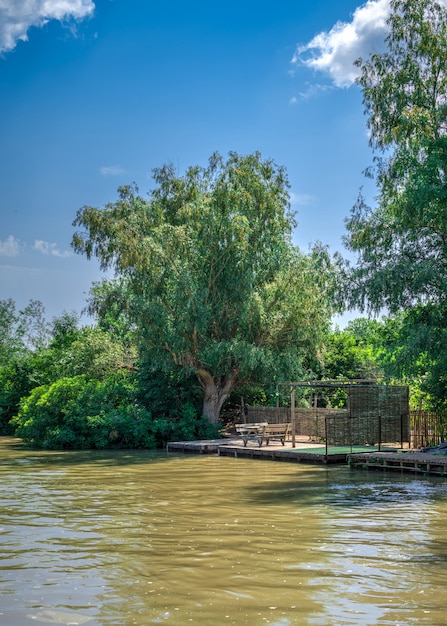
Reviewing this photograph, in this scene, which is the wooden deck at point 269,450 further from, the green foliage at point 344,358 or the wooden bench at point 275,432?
the green foliage at point 344,358

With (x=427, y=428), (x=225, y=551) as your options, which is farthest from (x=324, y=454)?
(x=225, y=551)

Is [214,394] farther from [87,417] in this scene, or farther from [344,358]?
[344,358]

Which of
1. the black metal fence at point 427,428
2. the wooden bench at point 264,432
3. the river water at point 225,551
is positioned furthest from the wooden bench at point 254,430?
the river water at point 225,551

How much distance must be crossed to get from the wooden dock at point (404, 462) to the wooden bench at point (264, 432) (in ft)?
18.8

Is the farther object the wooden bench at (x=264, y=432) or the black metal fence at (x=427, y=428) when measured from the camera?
the wooden bench at (x=264, y=432)

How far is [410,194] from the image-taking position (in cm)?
2311

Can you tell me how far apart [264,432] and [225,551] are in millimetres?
18663

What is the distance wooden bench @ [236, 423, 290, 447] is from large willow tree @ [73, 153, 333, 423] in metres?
3.33

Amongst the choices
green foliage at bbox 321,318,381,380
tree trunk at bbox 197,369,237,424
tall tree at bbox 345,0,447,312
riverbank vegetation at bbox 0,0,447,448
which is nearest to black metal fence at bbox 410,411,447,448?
riverbank vegetation at bbox 0,0,447,448

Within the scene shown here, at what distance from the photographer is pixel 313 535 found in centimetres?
1325

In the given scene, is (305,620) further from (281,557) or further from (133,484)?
(133,484)

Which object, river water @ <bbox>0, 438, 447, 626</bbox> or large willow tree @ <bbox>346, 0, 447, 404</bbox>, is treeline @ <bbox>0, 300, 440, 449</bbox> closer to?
large willow tree @ <bbox>346, 0, 447, 404</bbox>

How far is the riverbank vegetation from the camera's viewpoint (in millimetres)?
25219

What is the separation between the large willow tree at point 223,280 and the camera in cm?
3275
